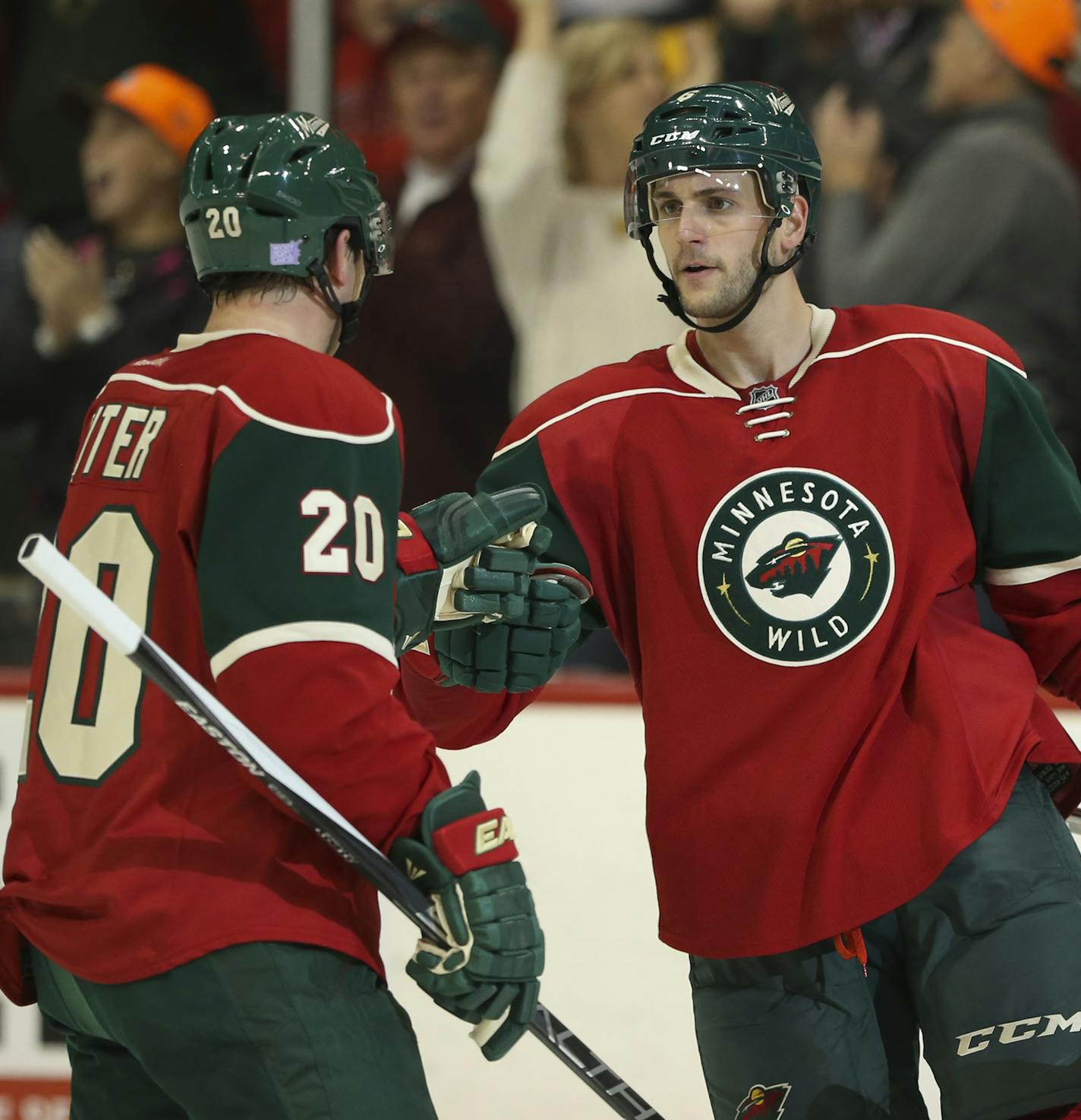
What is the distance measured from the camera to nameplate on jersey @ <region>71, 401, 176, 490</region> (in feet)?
4.80

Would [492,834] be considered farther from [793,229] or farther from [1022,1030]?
[793,229]

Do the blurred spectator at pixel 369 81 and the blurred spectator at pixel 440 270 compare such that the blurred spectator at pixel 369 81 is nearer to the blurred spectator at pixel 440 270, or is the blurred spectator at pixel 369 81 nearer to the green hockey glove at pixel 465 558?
the blurred spectator at pixel 440 270

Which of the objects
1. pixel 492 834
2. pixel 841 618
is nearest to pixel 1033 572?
pixel 841 618

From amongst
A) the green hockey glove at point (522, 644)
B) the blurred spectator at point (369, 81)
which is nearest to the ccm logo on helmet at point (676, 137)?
the green hockey glove at point (522, 644)

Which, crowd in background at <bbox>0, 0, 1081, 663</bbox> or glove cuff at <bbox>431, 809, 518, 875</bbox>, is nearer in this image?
glove cuff at <bbox>431, 809, 518, 875</bbox>

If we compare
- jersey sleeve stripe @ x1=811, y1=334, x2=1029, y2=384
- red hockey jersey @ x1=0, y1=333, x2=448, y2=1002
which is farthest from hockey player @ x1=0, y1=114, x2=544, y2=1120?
jersey sleeve stripe @ x1=811, y1=334, x2=1029, y2=384

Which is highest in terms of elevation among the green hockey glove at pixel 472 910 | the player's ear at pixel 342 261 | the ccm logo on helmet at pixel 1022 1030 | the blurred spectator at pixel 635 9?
the blurred spectator at pixel 635 9

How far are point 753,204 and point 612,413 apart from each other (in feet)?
0.91

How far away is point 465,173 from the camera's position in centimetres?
459

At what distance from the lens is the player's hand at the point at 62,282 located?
4789 mm

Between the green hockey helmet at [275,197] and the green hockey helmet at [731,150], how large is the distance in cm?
37

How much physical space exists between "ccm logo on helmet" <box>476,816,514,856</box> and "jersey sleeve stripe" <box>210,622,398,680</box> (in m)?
0.18

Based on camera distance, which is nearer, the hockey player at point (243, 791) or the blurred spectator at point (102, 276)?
the hockey player at point (243, 791)

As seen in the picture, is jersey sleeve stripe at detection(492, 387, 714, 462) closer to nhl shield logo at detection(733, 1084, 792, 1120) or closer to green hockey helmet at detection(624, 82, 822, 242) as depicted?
green hockey helmet at detection(624, 82, 822, 242)
